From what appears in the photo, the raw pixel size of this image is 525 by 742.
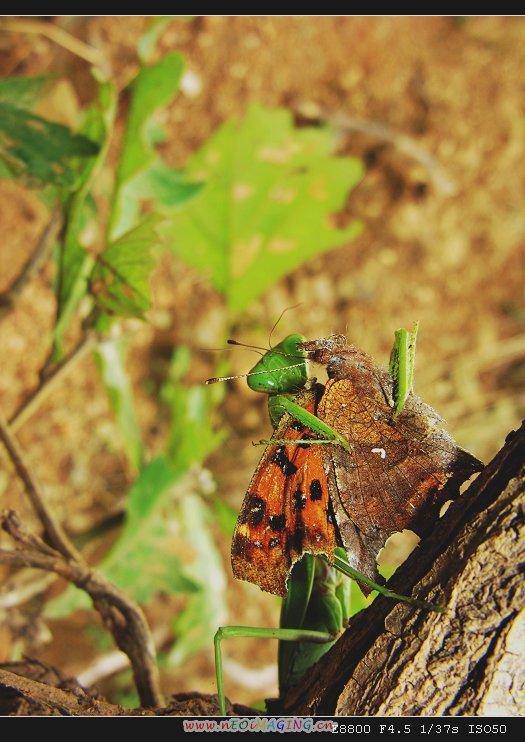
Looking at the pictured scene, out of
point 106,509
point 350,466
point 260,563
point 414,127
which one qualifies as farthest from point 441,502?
point 414,127

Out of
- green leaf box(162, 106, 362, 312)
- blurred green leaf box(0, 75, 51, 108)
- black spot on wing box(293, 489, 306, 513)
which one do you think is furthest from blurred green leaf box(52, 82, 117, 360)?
black spot on wing box(293, 489, 306, 513)

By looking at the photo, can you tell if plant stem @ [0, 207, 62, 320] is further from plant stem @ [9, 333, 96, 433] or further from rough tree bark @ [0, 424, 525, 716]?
rough tree bark @ [0, 424, 525, 716]

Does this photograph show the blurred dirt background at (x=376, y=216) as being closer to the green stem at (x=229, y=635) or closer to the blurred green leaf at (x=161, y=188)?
the blurred green leaf at (x=161, y=188)

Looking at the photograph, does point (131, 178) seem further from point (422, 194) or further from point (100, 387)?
point (422, 194)

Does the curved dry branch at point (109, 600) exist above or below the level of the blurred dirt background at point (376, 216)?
below

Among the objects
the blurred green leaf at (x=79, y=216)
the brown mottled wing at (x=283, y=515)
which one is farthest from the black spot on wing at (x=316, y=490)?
the blurred green leaf at (x=79, y=216)

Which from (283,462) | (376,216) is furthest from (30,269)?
(376,216)

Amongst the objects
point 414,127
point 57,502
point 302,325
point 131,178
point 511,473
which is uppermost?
point 414,127
